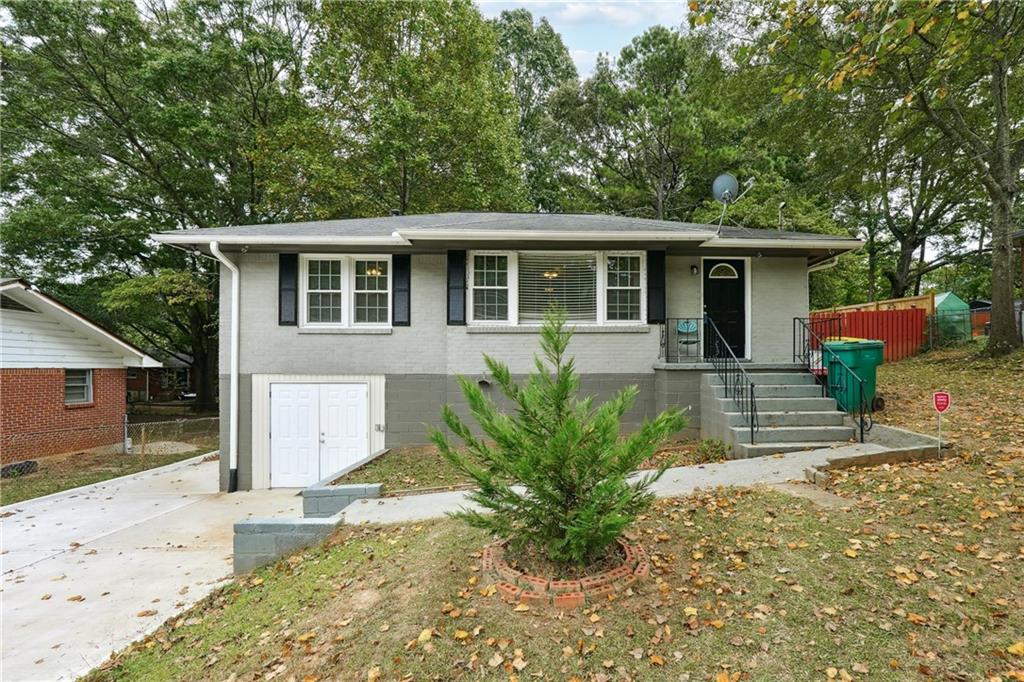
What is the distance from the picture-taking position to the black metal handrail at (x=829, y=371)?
7.17m

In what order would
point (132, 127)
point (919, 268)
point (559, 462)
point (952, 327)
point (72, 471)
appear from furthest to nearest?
point (919, 268), point (132, 127), point (952, 327), point (72, 471), point (559, 462)

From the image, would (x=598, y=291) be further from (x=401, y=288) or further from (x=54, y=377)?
(x=54, y=377)

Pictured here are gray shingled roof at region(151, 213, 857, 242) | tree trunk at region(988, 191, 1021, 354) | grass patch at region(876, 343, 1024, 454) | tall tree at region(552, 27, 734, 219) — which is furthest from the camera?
A: tall tree at region(552, 27, 734, 219)

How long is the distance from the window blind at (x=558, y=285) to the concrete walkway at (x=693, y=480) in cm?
342

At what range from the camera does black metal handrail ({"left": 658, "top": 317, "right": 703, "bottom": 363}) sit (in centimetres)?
874

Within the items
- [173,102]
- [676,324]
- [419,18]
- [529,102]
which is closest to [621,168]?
[529,102]

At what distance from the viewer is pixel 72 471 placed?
418 inches

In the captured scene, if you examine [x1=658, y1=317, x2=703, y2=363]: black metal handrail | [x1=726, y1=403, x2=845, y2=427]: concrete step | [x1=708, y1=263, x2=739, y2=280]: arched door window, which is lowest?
[x1=726, y1=403, x2=845, y2=427]: concrete step

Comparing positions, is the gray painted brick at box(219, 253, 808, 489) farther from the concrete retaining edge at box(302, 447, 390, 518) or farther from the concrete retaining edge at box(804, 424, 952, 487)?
the concrete retaining edge at box(804, 424, 952, 487)

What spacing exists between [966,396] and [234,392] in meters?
13.5

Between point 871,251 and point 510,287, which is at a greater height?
point 871,251

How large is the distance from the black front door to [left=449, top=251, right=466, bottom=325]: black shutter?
15.5 ft

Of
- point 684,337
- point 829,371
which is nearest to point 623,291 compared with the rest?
point 684,337

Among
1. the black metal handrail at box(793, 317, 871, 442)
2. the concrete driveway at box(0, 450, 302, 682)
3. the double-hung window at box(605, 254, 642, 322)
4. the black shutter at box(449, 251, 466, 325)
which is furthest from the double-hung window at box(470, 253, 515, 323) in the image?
the black metal handrail at box(793, 317, 871, 442)
